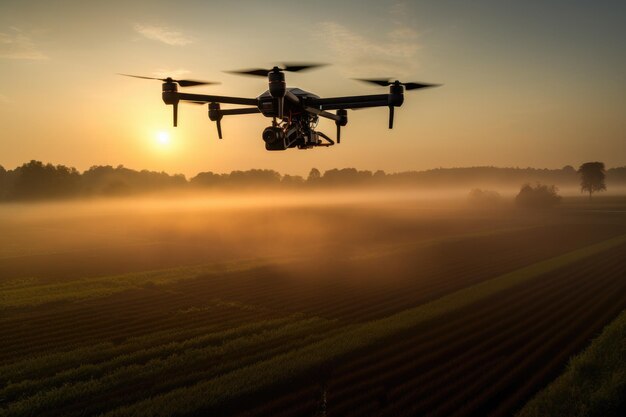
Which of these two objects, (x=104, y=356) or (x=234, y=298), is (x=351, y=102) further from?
(x=234, y=298)

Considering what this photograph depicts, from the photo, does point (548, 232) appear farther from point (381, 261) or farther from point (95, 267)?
point (95, 267)

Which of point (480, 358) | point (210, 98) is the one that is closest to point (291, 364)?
point (480, 358)

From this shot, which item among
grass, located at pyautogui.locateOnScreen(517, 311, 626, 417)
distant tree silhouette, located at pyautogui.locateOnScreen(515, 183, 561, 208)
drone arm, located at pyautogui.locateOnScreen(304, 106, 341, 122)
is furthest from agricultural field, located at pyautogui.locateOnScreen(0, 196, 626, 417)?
distant tree silhouette, located at pyautogui.locateOnScreen(515, 183, 561, 208)

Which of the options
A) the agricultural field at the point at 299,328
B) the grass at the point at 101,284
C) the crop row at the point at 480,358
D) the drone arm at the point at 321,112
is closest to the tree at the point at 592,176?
the agricultural field at the point at 299,328

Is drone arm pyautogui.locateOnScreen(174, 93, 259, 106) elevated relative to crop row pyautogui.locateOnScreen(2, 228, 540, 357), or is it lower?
elevated

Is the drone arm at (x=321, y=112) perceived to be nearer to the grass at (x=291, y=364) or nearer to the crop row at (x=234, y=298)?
the grass at (x=291, y=364)

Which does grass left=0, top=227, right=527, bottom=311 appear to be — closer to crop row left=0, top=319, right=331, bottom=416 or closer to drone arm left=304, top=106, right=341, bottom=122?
crop row left=0, top=319, right=331, bottom=416
